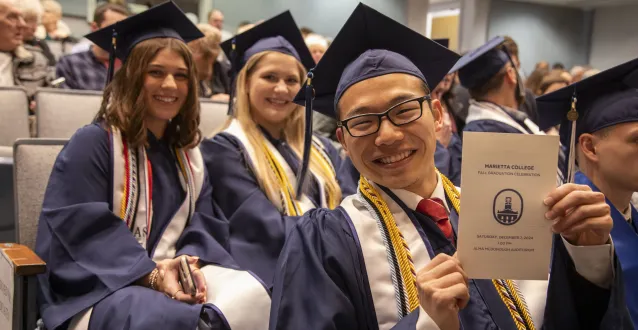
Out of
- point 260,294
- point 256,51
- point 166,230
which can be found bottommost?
point 260,294

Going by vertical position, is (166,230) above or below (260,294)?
above

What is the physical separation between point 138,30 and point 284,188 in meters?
0.93

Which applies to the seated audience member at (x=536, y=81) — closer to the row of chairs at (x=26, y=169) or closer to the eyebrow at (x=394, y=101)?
the row of chairs at (x=26, y=169)

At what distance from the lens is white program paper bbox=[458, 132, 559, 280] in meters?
1.16

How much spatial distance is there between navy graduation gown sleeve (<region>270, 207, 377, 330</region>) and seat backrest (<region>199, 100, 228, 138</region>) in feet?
7.26

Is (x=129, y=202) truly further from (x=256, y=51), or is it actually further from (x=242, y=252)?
(x=256, y=51)

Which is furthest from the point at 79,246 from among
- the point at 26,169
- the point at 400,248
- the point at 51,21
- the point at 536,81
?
the point at 536,81

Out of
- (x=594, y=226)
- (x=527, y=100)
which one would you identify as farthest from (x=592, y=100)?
(x=527, y=100)

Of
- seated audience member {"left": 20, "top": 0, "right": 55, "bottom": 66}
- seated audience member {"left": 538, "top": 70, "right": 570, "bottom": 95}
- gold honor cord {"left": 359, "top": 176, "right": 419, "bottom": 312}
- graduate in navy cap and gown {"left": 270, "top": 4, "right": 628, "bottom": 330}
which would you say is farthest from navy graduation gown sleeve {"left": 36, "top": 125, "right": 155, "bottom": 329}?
seated audience member {"left": 538, "top": 70, "right": 570, "bottom": 95}

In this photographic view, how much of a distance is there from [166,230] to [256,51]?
3.49 ft

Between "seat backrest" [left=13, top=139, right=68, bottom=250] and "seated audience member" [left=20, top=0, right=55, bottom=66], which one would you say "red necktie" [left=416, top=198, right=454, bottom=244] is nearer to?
"seat backrest" [left=13, top=139, right=68, bottom=250]

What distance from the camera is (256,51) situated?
3006 mm

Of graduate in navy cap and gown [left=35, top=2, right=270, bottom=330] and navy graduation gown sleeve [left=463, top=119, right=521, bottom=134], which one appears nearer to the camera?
graduate in navy cap and gown [left=35, top=2, right=270, bottom=330]

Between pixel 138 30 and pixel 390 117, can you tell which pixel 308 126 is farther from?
pixel 138 30
